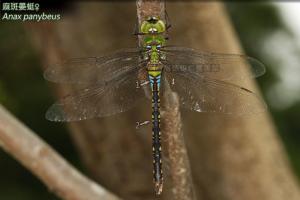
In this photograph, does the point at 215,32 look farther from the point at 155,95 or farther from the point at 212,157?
the point at 155,95

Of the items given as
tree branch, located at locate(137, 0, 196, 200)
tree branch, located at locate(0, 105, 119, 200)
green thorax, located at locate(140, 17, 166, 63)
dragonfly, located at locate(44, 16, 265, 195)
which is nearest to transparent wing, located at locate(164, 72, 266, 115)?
dragonfly, located at locate(44, 16, 265, 195)

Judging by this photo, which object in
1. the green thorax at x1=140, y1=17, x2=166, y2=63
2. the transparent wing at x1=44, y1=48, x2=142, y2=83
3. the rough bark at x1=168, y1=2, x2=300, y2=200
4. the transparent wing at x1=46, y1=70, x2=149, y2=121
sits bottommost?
the rough bark at x1=168, y1=2, x2=300, y2=200

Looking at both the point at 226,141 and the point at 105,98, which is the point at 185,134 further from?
the point at 105,98

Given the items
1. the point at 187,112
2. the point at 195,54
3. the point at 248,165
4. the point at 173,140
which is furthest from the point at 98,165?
the point at 173,140

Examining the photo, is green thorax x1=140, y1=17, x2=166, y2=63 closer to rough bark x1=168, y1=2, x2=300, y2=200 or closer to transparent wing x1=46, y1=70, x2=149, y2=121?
transparent wing x1=46, y1=70, x2=149, y2=121

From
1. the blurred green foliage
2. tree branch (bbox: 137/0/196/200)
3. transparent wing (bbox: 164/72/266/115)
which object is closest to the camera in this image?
tree branch (bbox: 137/0/196/200)

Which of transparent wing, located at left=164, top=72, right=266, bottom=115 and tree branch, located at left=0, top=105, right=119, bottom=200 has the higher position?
transparent wing, located at left=164, top=72, right=266, bottom=115
